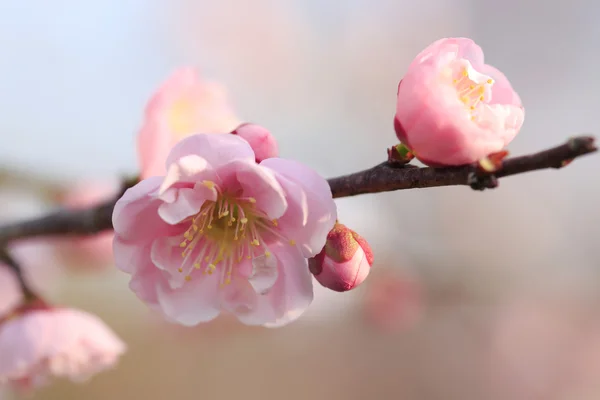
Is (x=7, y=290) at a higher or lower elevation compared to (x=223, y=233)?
lower

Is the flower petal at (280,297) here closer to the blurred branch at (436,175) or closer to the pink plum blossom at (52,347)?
the blurred branch at (436,175)

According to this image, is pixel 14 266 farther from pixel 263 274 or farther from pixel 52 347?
pixel 263 274

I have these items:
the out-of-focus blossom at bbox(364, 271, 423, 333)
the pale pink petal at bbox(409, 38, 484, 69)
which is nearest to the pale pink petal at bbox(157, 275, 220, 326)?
the pale pink petal at bbox(409, 38, 484, 69)

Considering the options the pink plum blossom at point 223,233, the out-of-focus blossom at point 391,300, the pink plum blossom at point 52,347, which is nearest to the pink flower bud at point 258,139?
the pink plum blossom at point 223,233

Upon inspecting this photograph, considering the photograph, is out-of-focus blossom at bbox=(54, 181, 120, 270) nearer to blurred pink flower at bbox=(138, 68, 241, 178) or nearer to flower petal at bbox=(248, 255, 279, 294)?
blurred pink flower at bbox=(138, 68, 241, 178)

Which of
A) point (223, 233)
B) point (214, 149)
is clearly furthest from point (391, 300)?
point (214, 149)
